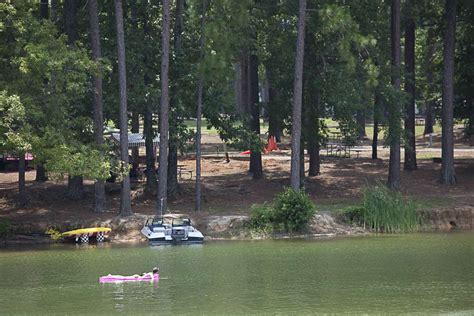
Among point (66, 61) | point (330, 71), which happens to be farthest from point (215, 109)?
point (66, 61)

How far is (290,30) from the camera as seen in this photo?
4528 cm

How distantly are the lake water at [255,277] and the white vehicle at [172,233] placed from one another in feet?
2.74

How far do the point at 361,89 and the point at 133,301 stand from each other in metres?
20.4

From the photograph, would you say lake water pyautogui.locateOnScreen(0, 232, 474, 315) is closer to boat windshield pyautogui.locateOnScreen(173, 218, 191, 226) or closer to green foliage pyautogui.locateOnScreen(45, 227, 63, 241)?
green foliage pyautogui.locateOnScreen(45, 227, 63, 241)

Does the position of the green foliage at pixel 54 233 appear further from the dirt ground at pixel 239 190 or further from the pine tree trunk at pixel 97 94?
the pine tree trunk at pixel 97 94

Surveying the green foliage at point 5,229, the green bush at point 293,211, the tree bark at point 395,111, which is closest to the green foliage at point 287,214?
the green bush at point 293,211

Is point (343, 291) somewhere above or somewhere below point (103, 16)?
below

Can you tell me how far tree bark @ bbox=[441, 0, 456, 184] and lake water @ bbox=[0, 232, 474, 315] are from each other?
848cm

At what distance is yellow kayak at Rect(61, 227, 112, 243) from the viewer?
131 ft

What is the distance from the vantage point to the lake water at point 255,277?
1022 inches

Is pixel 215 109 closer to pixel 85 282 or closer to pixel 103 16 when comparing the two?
pixel 103 16

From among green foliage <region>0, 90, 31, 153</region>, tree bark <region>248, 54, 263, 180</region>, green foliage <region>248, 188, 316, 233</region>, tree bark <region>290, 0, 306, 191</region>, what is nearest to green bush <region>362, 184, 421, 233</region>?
green foliage <region>248, 188, 316, 233</region>

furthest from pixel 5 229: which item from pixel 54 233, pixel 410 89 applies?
pixel 410 89

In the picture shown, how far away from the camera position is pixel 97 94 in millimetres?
41875
